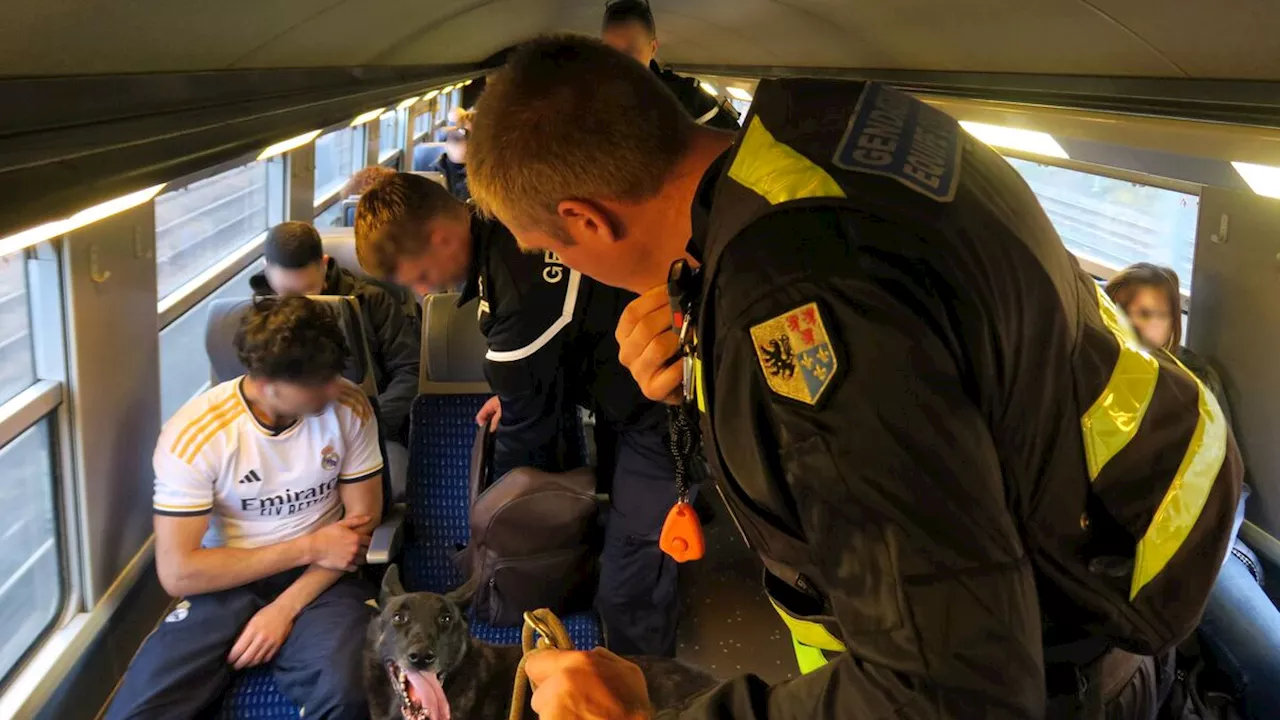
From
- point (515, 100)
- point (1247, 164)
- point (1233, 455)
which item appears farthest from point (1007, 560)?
point (1247, 164)

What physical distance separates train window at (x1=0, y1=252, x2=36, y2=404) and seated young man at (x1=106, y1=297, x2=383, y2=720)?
0.50 metres

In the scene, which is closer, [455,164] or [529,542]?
[529,542]

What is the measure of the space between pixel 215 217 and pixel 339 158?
322cm

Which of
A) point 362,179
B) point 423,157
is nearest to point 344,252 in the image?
point 362,179

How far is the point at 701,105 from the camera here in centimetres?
387

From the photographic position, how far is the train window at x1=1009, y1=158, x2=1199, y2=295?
4828 millimetres

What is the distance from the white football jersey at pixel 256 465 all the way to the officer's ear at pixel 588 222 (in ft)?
6.62

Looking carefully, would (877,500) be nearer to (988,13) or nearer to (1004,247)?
(1004,247)

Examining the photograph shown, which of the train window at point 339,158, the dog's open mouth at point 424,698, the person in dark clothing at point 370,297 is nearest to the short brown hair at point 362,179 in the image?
the person in dark clothing at point 370,297

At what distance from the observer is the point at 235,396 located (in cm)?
298

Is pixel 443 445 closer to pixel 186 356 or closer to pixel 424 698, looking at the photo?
pixel 424 698

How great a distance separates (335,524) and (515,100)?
89.0 inches

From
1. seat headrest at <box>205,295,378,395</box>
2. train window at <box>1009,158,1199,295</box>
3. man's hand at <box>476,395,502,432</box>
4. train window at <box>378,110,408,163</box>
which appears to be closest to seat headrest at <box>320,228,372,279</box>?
seat headrest at <box>205,295,378,395</box>

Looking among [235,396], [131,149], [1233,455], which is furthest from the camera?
[235,396]
